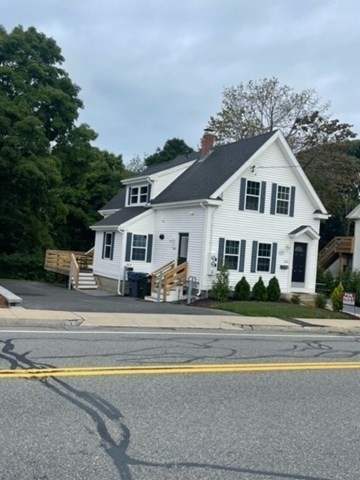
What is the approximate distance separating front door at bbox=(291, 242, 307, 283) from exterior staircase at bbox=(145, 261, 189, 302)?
226 inches

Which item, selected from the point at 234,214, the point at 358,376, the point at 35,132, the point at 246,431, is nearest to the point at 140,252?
the point at 234,214

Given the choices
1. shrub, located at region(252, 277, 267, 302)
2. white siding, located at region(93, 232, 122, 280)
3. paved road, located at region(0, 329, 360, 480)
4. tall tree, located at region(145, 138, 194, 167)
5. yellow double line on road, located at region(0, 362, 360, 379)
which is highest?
tall tree, located at region(145, 138, 194, 167)

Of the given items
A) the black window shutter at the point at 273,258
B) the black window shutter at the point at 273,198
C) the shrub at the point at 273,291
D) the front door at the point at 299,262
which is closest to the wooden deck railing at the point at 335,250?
the front door at the point at 299,262

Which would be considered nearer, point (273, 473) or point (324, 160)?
point (273, 473)

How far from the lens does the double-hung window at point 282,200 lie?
24.9 meters

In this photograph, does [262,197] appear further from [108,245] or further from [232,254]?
[108,245]

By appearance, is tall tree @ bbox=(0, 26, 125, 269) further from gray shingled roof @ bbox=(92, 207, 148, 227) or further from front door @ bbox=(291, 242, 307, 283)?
front door @ bbox=(291, 242, 307, 283)

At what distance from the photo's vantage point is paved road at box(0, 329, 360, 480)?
4281mm

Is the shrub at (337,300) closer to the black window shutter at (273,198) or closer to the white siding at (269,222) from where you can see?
the white siding at (269,222)

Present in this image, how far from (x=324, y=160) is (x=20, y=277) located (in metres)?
23.1

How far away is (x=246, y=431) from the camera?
5.29 m

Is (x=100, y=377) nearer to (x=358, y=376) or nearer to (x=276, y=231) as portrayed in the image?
(x=358, y=376)

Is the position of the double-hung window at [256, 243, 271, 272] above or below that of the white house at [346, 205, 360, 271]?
below

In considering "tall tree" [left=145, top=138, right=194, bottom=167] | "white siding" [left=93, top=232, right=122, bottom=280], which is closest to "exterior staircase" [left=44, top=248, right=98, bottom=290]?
"white siding" [left=93, top=232, right=122, bottom=280]
